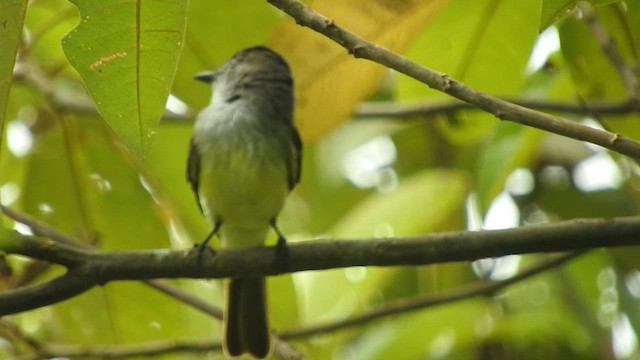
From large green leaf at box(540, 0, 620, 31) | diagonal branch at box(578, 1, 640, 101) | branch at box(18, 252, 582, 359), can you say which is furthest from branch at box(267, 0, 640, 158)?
branch at box(18, 252, 582, 359)

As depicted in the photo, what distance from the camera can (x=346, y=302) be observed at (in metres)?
3.40

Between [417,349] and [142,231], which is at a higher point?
[142,231]

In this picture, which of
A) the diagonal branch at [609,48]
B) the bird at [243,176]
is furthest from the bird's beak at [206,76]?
the diagonal branch at [609,48]

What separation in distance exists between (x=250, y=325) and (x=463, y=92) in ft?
5.93

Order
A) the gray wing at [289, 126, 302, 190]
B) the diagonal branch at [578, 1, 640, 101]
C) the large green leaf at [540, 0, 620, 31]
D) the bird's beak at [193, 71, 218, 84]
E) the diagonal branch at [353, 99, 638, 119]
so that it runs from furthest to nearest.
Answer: the gray wing at [289, 126, 302, 190] < the diagonal branch at [353, 99, 638, 119] < the bird's beak at [193, 71, 218, 84] < the diagonal branch at [578, 1, 640, 101] < the large green leaf at [540, 0, 620, 31]

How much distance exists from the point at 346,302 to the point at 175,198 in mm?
613

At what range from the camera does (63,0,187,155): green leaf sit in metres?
1.85

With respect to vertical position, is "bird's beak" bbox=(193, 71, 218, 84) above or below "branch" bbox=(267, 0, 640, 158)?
below

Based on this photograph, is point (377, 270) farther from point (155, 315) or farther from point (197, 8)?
point (197, 8)

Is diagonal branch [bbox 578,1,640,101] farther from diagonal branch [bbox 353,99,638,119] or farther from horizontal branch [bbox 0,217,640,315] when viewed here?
horizontal branch [bbox 0,217,640,315]

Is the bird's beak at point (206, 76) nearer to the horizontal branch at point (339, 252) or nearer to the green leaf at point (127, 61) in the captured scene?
the horizontal branch at point (339, 252)

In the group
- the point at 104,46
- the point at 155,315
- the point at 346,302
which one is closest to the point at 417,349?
the point at 346,302

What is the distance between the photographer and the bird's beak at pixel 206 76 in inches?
124

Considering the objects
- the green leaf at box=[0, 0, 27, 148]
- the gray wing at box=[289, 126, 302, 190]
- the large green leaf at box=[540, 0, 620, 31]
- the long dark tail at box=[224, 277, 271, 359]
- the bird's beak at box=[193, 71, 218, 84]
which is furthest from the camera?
the gray wing at box=[289, 126, 302, 190]
